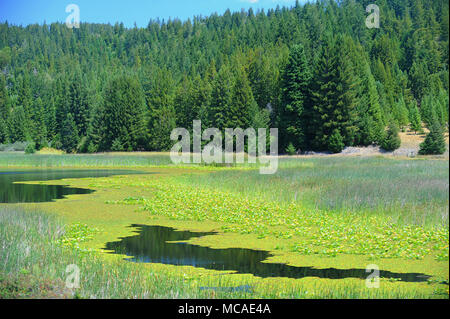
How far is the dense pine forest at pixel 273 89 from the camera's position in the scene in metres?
53.6

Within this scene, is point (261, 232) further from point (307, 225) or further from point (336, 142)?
point (336, 142)

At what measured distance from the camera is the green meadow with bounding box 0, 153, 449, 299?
8.72m

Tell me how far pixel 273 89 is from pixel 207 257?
55545mm

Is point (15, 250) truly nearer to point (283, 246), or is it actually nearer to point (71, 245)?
point (71, 245)

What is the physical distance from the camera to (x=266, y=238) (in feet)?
46.5

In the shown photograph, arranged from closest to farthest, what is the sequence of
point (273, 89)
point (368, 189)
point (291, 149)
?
point (368, 189) < point (291, 149) < point (273, 89)

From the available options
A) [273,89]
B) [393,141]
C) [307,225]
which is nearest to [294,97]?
[273,89]

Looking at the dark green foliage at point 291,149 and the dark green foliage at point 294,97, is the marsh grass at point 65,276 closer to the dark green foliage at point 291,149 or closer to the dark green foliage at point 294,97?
the dark green foliage at point 291,149

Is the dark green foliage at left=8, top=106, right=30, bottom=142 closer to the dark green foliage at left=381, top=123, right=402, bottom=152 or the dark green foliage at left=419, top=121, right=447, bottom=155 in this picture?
the dark green foliage at left=381, top=123, right=402, bottom=152

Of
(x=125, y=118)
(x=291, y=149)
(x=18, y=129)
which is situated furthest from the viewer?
(x=18, y=129)

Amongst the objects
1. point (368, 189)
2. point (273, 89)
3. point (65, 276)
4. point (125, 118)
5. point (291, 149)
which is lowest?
point (65, 276)

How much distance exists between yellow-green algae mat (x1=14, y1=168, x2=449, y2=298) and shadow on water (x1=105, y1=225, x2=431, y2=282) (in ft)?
1.08

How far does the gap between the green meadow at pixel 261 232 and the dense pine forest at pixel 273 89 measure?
3.30m

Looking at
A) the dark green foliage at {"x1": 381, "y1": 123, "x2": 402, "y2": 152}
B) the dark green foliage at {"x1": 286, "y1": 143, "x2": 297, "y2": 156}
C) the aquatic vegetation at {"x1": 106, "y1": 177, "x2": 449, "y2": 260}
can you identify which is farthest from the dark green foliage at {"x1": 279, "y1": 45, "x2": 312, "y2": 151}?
the aquatic vegetation at {"x1": 106, "y1": 177, "x2": 449, "y2": 260}
